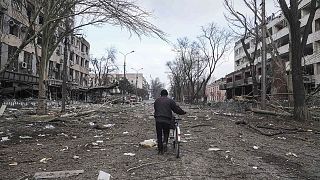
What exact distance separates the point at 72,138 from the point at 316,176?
26.7 feet

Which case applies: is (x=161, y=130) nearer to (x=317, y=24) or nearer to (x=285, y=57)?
(x=317, y=24)

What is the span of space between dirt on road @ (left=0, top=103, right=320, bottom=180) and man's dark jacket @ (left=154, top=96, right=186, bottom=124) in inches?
35.2

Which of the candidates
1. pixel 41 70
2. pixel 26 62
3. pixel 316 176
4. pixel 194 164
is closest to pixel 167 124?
pixel 194 164

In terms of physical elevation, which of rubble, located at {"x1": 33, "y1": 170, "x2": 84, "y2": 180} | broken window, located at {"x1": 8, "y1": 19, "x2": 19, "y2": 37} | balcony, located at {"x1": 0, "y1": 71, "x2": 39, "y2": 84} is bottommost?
rubble, located at {"x1": 33, "y1": 170, "x2": 84, "y2": 180}

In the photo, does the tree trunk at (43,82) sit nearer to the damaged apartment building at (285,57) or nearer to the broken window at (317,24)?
the damaged apartment building at (285,57)

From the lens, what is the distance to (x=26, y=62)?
4253cm

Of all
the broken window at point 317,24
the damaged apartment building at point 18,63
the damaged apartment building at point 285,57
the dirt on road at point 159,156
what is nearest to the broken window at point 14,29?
the damaged apartment building at point 18,63

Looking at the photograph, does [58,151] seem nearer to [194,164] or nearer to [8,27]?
[194,164]

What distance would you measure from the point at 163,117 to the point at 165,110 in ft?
0.60

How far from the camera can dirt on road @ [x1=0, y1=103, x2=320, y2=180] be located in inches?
297

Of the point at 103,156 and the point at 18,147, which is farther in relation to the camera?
the point at 18,147

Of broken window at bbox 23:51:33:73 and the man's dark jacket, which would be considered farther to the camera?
broken window at bbox 23:51:33:73

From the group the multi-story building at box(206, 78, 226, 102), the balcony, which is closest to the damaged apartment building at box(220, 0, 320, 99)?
the balcony

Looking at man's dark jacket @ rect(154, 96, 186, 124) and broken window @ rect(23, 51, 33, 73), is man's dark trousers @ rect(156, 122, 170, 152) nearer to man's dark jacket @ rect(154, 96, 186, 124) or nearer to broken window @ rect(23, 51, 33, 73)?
man's dark jacket @ rect(154, 96, 186, 124)
